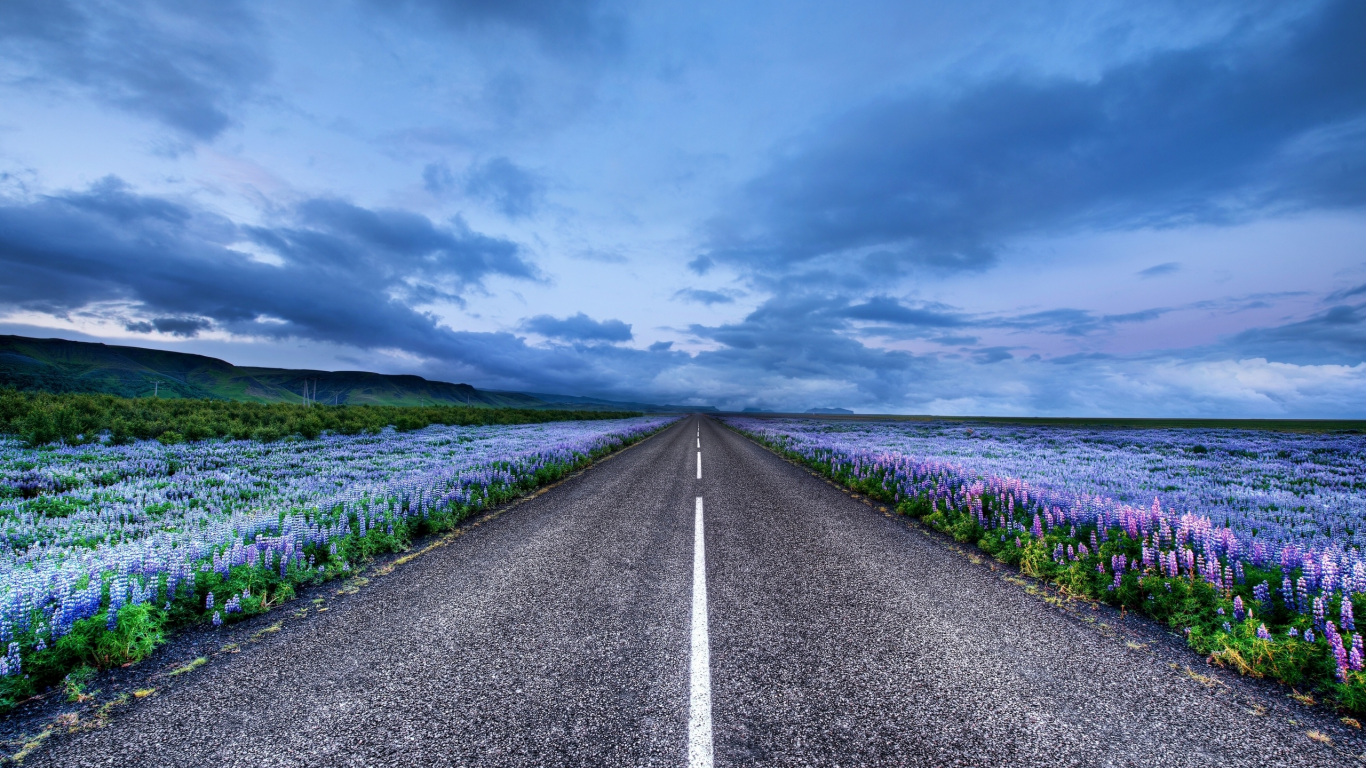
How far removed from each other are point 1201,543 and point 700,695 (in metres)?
6.62

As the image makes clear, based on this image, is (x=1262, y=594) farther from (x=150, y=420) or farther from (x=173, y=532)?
(x=150, y=420)

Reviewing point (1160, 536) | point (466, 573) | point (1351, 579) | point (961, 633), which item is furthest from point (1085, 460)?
point (466, 573)

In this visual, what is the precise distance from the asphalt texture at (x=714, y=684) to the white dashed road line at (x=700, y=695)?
8cm

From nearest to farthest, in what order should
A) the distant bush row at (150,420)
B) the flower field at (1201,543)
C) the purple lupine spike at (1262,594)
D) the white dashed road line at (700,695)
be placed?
1. the white dashed road line at (700,695)
2. the flower field at (1201,543)
3. the purple lupine spike at (1262,594)
4. the distant bush row at (150,420)

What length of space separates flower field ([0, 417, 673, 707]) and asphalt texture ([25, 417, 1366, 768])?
0.89 m

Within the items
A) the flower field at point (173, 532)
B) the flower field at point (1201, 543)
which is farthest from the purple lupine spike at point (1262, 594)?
the flower field at point (173, 532)

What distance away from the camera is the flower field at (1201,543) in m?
4.09

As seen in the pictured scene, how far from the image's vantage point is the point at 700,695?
3541 mm

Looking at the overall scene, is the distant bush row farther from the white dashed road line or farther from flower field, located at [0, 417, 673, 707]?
the white dashed road line

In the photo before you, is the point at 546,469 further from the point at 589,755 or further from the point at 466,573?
the point at 589,755

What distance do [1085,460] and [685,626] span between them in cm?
1838

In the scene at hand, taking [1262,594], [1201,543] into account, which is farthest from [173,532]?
[1201,543]

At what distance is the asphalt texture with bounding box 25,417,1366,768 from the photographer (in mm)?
2975

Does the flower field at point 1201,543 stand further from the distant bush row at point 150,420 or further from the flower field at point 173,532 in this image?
the distant bush row at point 150,420
